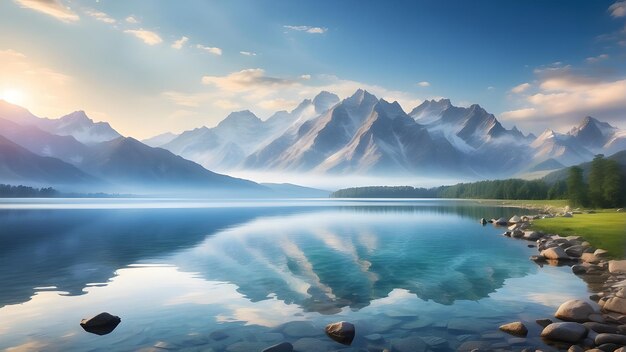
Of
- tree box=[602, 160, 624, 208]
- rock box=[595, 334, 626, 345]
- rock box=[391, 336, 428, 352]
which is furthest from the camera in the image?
tree box=[602, 160, 624, 208]

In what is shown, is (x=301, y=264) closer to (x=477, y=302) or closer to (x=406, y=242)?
(x=477, y=302)

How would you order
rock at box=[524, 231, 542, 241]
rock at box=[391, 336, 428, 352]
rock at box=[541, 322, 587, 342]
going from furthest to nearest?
rock at box=[524, 231, 542, 241]
rock at box=[541, 322, 587, 342]
rock at box=[391, 336, 428, 352]

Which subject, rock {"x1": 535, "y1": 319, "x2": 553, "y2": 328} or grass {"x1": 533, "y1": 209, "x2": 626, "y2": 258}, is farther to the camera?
grass {"x1": 533, "y1": 209, "x2": 626, "y2": 258}

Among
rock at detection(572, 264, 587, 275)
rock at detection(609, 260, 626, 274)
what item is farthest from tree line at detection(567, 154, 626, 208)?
rock at detection(609, 260, 626, 274)

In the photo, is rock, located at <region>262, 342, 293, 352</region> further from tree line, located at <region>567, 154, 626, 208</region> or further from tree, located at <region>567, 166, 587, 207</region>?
tree, located at <region>567, 166, 587, 207</region>

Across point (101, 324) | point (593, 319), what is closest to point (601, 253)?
point (593, 319)

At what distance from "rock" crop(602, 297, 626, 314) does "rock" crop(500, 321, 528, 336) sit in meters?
7.19

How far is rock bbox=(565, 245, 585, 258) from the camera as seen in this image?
44.5 metres

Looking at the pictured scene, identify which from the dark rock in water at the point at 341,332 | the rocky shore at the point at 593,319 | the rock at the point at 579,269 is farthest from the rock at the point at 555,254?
the dark rock in water at the point at 341,332

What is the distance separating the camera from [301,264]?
43.2 m

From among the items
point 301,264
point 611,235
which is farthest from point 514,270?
point 611,235

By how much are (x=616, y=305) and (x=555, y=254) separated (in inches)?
808

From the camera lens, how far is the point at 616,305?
2422 centimetres

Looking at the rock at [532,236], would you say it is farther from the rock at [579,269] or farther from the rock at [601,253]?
the rock at [579,269]
